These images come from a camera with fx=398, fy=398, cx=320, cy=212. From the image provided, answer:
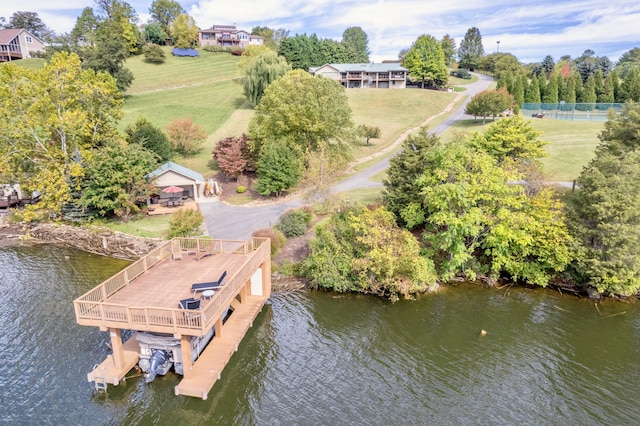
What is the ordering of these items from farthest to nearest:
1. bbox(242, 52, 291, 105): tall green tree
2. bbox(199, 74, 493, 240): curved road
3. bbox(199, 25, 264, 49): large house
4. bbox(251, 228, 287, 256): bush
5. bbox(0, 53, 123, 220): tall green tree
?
bbox(199, 25, 264, 49): large house
bbox(242, 52, 291, 105): tall green tree
bbox(0, 53, 123, 220): tall green tree
bbox(199, 74, 493, 240): curved road
bbox(251, 228, 287, 256): bush

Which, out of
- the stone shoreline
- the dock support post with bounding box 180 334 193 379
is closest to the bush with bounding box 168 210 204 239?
the stone shoreline

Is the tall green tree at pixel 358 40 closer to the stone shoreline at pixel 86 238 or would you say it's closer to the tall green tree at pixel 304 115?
the tall green tree at pixel 304 115

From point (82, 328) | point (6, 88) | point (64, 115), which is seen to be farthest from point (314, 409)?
point (6, 88)

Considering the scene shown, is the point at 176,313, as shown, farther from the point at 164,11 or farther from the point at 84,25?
the point at 164,11

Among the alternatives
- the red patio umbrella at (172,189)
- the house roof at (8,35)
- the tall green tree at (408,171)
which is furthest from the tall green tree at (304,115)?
the house roof at (8,35)

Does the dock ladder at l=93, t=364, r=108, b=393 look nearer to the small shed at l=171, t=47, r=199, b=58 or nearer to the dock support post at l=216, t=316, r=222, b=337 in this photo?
the dock support post at l=216, t=316, r=222, b=337

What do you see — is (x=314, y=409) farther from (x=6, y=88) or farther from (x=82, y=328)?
(x=6, y=88)

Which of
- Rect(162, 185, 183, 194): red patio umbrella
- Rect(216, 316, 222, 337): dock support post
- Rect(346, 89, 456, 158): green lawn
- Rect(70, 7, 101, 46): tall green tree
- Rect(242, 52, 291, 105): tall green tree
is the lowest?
Rect(216, 316, 222, 337): dock support post
